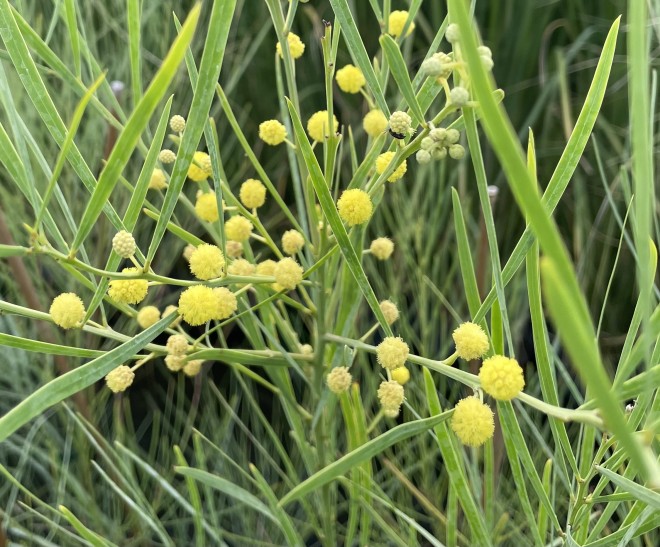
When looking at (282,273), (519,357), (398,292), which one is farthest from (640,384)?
(519,357)

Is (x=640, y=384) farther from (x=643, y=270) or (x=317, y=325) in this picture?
(x=317, y=325)

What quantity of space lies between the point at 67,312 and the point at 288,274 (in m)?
0.10

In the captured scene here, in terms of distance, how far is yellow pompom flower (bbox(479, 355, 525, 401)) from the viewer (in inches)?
10.2

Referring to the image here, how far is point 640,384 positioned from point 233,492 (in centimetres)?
24

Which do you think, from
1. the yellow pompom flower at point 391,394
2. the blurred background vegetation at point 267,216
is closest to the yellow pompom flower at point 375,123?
the yellow pompom flower at point 391,394

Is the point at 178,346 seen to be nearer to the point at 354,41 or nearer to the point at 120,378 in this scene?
the point at 120,378

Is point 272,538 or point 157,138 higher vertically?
point 157,138

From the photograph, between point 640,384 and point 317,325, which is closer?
point 640,384

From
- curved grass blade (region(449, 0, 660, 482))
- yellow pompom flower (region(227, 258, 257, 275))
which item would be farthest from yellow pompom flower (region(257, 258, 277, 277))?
curved grass blade (region(449, 0, 660, 482))

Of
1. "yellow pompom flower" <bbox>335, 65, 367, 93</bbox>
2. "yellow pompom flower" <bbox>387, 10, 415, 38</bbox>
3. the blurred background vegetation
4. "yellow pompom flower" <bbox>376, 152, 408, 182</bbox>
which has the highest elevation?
"yellow pompom flower" <bbox>387, 10, 415, 38</bbox>

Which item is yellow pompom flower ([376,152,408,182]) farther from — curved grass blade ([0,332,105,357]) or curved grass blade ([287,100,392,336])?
curved grass blade ([0,332,105,357])

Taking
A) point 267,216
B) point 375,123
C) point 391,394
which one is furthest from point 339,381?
point 267,216

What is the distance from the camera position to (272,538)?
656 mm

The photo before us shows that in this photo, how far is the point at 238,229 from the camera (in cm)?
37
